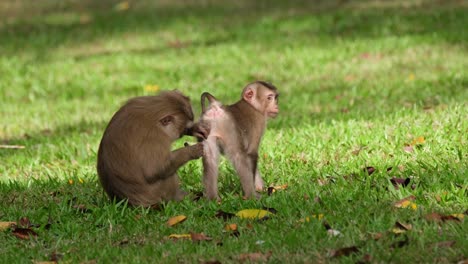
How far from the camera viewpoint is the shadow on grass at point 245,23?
58.0 ft

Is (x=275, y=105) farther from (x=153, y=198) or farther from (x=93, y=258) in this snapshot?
(x=93, y=258)

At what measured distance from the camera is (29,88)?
16016 mm

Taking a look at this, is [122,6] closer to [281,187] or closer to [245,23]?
[245,23]

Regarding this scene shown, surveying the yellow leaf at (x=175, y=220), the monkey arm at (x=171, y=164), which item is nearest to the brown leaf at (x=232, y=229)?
the yellow leaf at (x=175, y=220)

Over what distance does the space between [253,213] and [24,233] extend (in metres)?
1.65

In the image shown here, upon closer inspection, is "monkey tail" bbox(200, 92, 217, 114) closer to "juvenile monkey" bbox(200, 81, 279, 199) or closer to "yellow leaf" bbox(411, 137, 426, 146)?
"juvenile monkey" bbox(200, 81, 279, 199)

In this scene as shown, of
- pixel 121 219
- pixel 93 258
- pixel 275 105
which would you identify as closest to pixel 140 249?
pixel 93 258

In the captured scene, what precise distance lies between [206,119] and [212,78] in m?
8.02

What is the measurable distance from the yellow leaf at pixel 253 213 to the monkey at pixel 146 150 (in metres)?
0.58

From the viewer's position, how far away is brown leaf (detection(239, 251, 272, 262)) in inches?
239

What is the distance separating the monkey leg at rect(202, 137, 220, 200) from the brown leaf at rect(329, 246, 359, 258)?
174cm

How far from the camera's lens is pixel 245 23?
1958 cm

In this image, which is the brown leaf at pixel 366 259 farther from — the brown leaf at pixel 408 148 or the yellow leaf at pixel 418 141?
the yellow leaf at pixel 418 141

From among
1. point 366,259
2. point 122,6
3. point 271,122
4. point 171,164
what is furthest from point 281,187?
point 122,6
